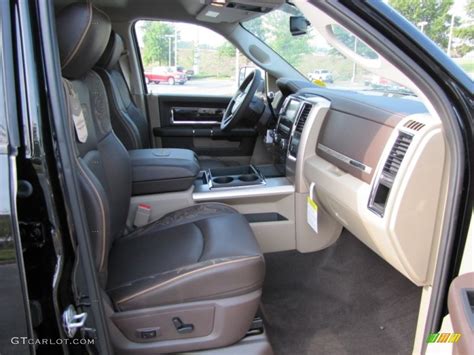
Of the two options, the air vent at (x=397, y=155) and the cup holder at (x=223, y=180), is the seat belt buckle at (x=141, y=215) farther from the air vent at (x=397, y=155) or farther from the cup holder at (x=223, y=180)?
the air vent at (x=397, y=155)

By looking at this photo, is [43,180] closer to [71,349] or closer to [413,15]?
[71,349]

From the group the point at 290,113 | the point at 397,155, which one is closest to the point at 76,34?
the point at 397,155

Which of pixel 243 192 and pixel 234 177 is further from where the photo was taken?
pixel 234 177

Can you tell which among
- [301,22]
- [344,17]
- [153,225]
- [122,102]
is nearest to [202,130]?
[122,102]

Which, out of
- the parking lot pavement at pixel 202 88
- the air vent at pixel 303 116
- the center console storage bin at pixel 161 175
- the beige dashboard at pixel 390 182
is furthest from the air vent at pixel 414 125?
the parking lot pavement at pixel 202 88

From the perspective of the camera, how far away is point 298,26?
2.44 m

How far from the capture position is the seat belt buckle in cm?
197

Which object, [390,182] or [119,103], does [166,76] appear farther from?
[390,182]

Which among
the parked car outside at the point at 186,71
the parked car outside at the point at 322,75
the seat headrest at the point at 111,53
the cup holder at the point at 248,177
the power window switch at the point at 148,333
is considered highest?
the seat headrest at the point at 111,53

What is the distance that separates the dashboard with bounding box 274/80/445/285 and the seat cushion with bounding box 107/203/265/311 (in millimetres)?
378

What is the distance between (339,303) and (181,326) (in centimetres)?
88

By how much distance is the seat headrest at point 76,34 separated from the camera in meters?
1.23

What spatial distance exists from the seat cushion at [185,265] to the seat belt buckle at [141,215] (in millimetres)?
244

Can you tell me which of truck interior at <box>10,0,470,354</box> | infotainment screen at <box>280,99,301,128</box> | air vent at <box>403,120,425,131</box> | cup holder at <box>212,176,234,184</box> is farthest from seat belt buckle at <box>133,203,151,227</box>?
air vent at <box>403,120,425,131</box>
